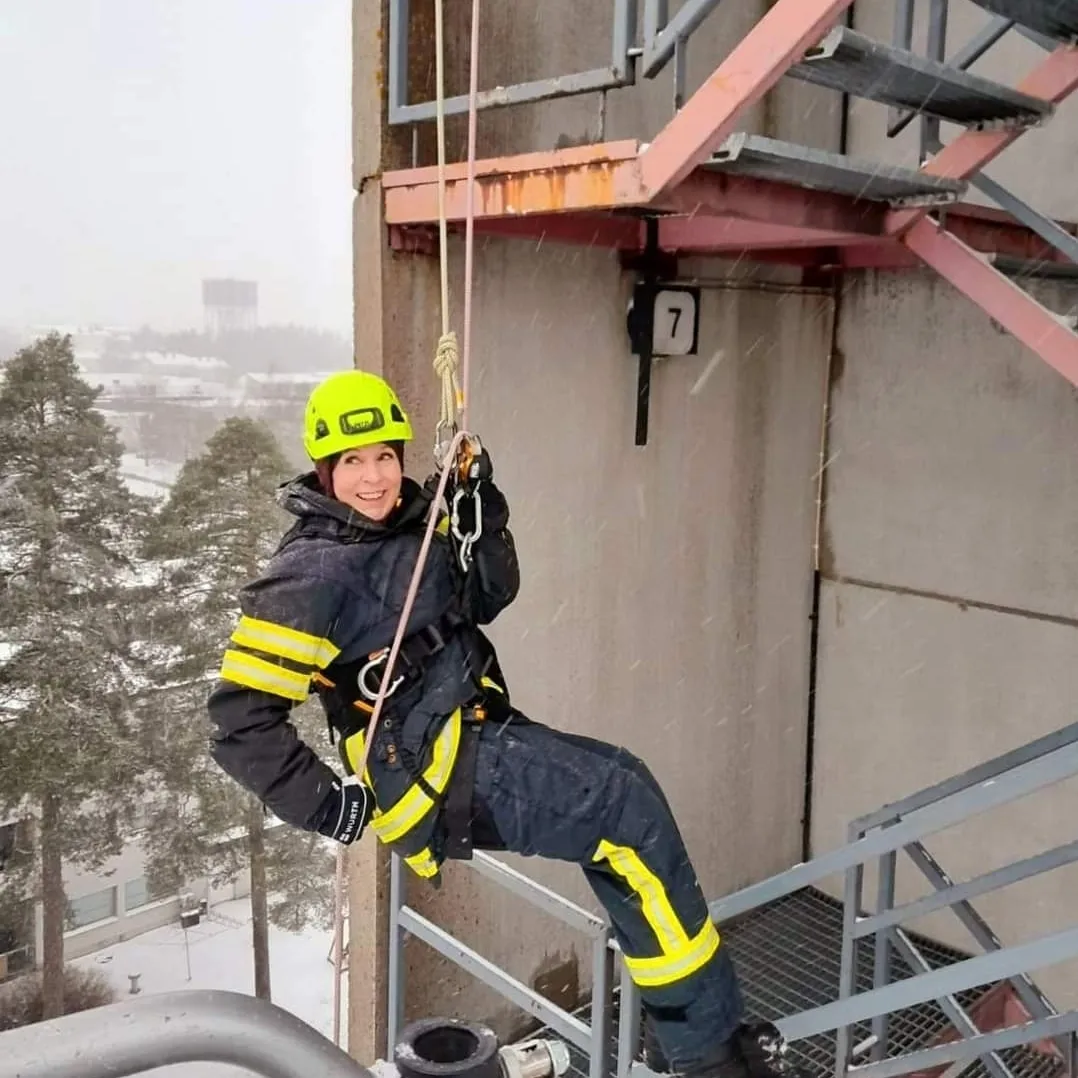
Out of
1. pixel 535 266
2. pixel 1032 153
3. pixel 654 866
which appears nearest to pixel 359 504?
pixel 654 866

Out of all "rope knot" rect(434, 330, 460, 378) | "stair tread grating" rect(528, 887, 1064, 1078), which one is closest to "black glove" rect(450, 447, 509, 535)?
"rope knot" rect(434, 330, 460, 378)

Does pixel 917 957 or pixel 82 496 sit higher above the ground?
pixel 82 496

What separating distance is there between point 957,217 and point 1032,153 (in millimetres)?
1162

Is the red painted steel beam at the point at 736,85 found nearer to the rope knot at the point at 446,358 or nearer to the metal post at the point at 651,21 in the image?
the metal post at the point at 651,21

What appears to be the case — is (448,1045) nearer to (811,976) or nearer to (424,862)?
(424,862)

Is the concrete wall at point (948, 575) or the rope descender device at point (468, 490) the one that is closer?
the rope descender device at point (468, 490)

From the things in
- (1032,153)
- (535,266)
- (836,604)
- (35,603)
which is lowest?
(35,603)

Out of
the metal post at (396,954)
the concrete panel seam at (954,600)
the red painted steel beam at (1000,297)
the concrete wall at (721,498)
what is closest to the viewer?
the red painted steel beam at (1000,297)

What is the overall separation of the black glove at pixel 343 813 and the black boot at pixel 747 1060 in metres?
1.07

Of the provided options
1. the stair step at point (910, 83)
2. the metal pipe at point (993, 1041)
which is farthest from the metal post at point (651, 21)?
the metal pipe at point (993, 1041)

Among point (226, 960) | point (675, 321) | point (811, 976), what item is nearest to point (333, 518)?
point (675, 321)

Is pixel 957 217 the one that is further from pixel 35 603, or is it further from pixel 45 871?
pixel 45 871

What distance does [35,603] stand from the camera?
8273 mm

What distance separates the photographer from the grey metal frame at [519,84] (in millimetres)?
2666
